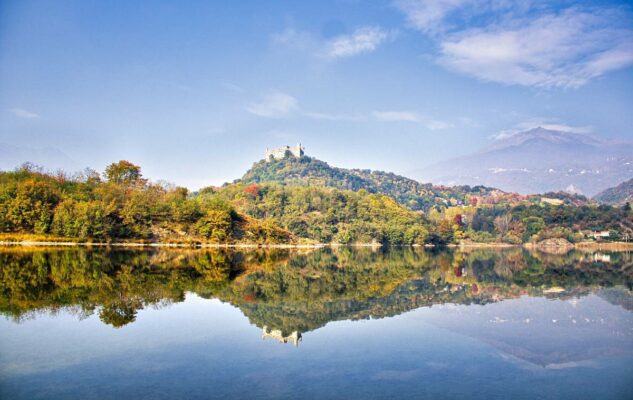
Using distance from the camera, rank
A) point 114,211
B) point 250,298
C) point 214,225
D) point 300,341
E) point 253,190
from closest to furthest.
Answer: point 300,341 < point 250,298 < point 114,211 < point 214,225 < point 253,190

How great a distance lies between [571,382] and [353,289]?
52.2ft

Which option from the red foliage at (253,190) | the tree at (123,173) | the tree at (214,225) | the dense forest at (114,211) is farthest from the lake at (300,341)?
the red foliage at (253,190)

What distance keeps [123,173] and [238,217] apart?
2334 centimetres

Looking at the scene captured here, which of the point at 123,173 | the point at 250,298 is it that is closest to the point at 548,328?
the point at 250,298

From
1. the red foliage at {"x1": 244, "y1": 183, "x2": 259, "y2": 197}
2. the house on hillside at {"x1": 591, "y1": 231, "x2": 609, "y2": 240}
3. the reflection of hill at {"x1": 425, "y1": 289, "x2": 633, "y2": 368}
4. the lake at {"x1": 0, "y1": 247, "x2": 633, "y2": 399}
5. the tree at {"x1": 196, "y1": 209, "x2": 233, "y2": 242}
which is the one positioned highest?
the red foliage at {"x1": 244, "y1": 183, "x2": 259, "y2": 197}

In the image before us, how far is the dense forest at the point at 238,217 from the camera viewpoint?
2377 inches

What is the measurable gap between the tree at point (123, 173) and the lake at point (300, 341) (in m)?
62.8

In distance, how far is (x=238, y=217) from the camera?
85375mm

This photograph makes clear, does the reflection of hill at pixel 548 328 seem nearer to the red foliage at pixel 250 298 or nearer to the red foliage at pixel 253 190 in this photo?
the red foliage at pixel 250 298

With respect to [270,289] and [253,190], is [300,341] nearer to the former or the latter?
[270,289]

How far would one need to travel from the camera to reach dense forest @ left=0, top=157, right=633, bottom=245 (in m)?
60.4

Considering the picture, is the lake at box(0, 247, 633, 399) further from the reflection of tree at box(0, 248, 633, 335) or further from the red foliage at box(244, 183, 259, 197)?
the red foliage at box(244, 183, 259, 197)

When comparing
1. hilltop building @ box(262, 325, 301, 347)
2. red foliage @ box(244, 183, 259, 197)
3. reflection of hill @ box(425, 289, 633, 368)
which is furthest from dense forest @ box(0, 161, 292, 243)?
reflection of hill @ box(425, 289, 633, 368)

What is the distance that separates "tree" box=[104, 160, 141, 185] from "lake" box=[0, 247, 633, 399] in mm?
62753
